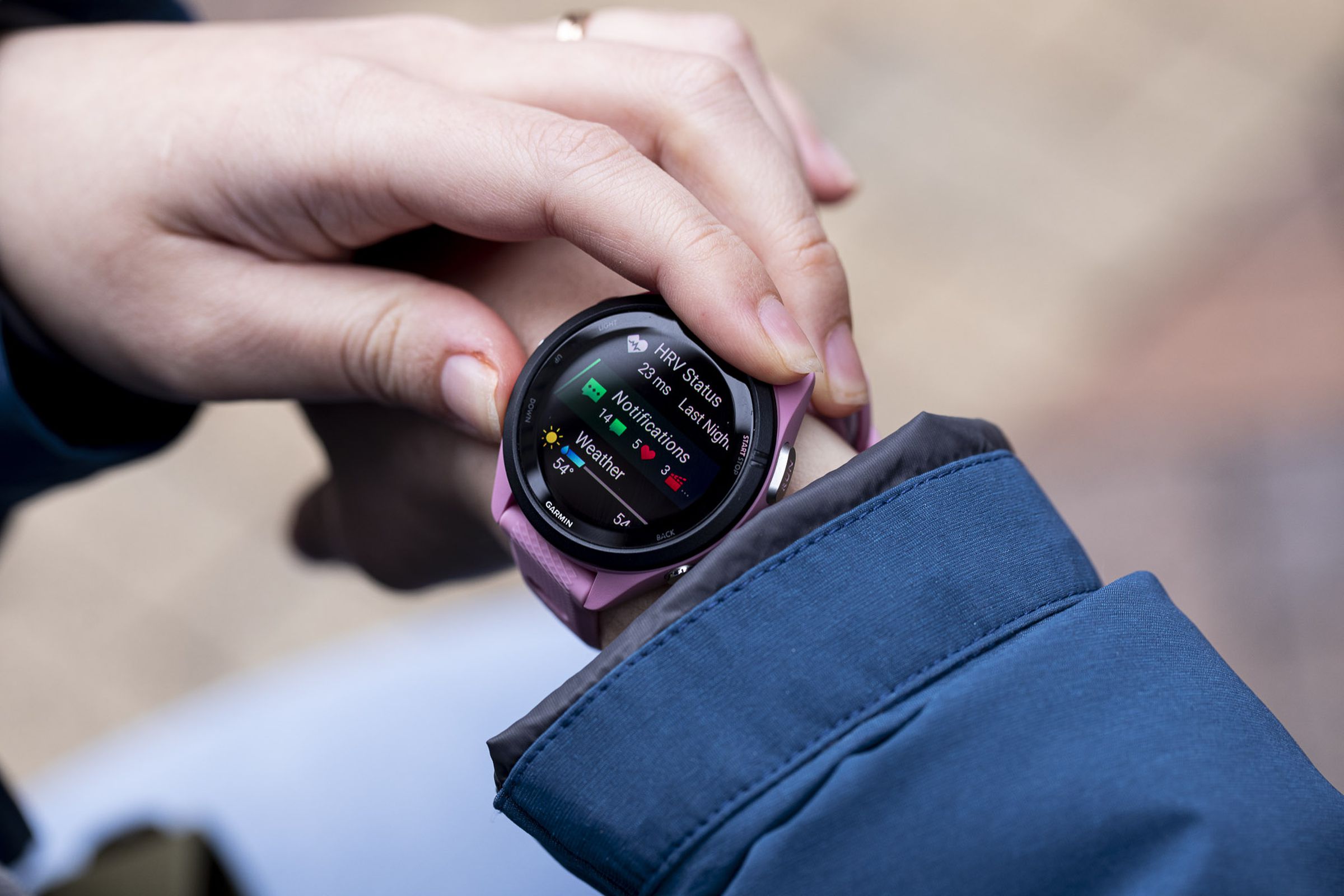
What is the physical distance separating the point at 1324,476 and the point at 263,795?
2258 millimetres

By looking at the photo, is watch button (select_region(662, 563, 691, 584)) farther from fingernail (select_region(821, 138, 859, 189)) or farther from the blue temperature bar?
fingernail (select_region(821, 138, 859, 189))

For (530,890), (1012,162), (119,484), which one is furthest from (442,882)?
(1012,162)

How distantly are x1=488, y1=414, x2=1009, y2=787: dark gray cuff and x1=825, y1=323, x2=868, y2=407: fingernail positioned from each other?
0.51ft

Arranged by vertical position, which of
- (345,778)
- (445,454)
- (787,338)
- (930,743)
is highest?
(787,338)

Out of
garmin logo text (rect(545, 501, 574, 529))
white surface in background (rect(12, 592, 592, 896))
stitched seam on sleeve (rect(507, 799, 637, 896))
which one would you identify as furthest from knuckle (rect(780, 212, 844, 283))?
white surface in background (rect(12, 592, 592, 896))

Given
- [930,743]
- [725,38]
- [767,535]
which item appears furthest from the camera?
[725,38]

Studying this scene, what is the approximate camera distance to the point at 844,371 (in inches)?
39.2

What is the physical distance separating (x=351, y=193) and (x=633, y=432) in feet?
1.28

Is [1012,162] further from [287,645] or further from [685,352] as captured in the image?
[287,645]

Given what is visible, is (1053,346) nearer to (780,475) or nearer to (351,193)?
(780,475)

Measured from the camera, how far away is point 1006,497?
0.82 meters

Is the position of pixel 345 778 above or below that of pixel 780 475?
below

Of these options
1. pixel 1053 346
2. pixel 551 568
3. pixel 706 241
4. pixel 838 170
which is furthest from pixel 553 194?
pixel 1053 346

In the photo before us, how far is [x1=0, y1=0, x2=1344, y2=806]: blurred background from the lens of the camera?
2262 mm
